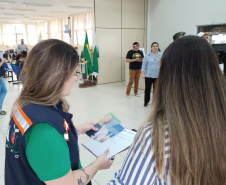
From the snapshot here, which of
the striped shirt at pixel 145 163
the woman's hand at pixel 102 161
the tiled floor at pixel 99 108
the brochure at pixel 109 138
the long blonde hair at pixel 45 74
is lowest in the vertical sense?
the tiled floor at pixel 99 108

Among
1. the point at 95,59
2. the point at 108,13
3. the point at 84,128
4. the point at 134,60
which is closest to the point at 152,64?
the point at 134,60

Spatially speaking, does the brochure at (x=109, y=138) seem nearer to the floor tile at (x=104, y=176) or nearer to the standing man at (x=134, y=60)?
the floor tile at (x=104, y=176)

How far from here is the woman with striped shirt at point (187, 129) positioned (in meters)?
0.62

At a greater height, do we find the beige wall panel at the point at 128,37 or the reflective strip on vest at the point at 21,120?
the beige wall panel at the point at 128,37

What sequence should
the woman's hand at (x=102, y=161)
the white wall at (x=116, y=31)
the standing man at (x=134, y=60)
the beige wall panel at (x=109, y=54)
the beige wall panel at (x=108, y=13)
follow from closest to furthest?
the woman's hand at (x=102, y=161) → the standing man at (x=134, y=60) → the beige wall panel at (x=108, y=13) → the white wall at (x=116, y=31) → the beige wall panel at (x=109, y=54)

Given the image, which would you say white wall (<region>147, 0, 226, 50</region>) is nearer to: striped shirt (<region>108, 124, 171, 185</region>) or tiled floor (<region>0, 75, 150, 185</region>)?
tiled floor (<region>0, 75, 150, 185</region>)

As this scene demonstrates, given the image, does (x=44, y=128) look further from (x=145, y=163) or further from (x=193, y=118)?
(x=193, y=118)

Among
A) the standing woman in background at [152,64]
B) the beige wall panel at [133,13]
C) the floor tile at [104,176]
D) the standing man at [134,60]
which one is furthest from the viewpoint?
the beige wall panel at [133,13]

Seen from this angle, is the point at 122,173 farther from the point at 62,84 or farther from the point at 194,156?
the point at 62,84

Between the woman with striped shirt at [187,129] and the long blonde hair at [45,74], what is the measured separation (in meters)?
0.38

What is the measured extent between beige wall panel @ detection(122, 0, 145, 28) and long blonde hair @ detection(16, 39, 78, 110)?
24.8 ft

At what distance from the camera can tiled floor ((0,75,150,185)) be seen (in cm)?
273

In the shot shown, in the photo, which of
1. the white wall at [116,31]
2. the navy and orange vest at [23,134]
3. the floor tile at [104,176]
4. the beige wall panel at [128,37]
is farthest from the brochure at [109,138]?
the beige wall panel at [128,37]

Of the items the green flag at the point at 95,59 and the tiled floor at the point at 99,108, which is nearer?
the tiled floor at the point at 99,108
